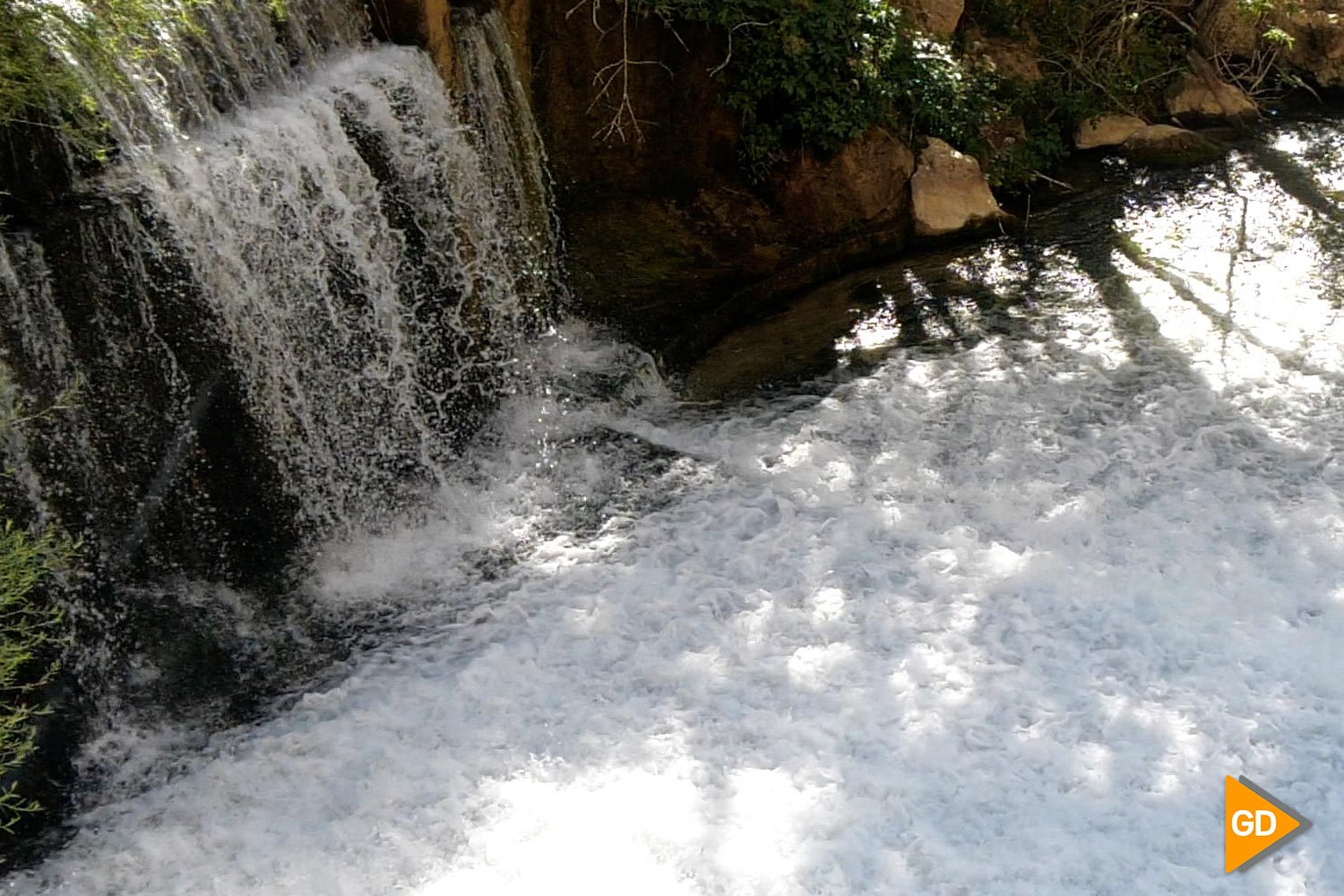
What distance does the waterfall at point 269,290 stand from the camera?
159 inches

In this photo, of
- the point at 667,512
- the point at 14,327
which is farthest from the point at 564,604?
the point at 14,327

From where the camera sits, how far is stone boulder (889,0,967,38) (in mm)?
8125

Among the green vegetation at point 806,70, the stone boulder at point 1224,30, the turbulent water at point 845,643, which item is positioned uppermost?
the green vegetation at point 806,70

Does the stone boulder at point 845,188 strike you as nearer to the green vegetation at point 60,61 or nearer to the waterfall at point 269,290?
the waterfall at point 269,290

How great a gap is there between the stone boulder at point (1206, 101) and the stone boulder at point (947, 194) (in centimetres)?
240

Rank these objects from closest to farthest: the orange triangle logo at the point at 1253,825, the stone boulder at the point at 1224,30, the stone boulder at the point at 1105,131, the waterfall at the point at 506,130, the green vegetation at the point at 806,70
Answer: the orange triangle logo at the point at 1253,825, the waterfall at the point at 506,130, the green vegetation at the point at 806,70, the stone boulder at the point at 1105,131, the stone boulder at the point at 1224,30

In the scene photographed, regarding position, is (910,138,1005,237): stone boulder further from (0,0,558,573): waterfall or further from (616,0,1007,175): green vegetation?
(0,0,558,573): waterfall

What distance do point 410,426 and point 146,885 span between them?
2.33 metres

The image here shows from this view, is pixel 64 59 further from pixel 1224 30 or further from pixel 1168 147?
pixel 1224 30

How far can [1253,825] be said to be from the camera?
355 cm

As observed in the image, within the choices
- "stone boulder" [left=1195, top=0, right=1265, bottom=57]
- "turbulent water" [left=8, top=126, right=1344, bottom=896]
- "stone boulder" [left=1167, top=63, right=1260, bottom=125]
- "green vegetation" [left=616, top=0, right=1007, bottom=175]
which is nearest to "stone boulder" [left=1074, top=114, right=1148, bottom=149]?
"stone boulder" [left=1167, top=63, right=1260, bottom=125]

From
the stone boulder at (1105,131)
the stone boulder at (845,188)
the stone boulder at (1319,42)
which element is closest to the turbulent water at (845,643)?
the stone boulder at (845,188)

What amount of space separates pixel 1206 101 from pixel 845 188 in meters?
3.50

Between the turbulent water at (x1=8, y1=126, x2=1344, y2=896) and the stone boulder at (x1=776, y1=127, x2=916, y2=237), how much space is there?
1124 mm
